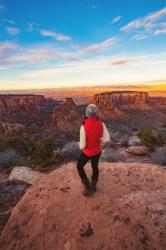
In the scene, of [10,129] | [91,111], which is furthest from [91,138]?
[10,129]

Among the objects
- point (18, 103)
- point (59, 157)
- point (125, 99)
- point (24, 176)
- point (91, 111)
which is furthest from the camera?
point (125, 99)

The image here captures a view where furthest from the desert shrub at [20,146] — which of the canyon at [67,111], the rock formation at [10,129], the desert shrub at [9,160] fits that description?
the canyon at [67,111]

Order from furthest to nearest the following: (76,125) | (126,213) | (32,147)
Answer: (76,125)
(32,147)
(126,213)

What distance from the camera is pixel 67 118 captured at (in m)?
55.0

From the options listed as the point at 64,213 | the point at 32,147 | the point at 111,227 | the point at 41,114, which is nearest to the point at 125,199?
the point at 111,227

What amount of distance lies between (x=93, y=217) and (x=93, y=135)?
1.39 m

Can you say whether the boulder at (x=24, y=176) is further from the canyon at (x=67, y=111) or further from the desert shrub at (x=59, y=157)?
the canyon at (x=67, y=111)

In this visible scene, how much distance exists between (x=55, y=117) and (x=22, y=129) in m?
11.0

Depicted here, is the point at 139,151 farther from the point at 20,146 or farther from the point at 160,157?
the point at 20,146

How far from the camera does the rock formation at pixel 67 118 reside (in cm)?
5281

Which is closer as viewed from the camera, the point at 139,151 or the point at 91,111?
the point at 91,111

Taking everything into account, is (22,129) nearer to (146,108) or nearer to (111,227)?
(111,227)

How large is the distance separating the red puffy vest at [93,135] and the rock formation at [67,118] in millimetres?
45431

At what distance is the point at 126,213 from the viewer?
15.4ft
